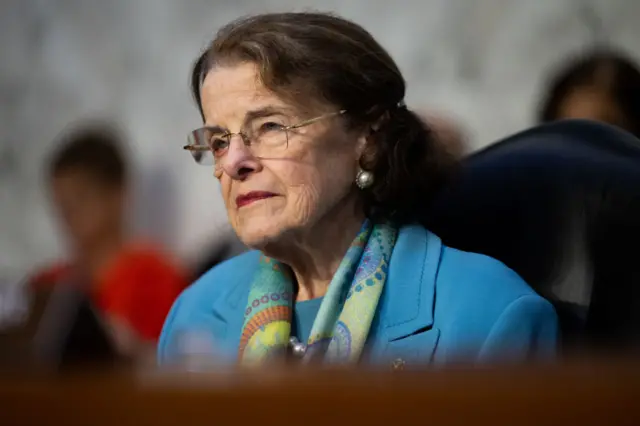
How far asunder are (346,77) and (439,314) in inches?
9.1

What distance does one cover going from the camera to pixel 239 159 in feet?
2.47

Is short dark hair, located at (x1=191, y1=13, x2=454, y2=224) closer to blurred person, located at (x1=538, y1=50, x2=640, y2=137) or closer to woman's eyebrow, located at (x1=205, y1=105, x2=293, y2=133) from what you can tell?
woman's eyebrow, located at (x1=205, y1=105, x2=293, y2=133)

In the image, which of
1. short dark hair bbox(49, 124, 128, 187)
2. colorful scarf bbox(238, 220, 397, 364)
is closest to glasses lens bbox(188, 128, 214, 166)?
colorful scarf bbox(238, 220, 397, 364)

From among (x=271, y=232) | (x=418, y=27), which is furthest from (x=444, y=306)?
(x=418, y=27)

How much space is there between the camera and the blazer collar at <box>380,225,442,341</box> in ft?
2.49

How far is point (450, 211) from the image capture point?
34.9 inches

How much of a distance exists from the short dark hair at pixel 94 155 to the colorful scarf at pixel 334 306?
0.43 m

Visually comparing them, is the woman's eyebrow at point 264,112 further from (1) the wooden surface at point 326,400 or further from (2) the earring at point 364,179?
(1) the wooden surface at point 326,400

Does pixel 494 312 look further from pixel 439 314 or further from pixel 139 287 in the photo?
pixel 139 287

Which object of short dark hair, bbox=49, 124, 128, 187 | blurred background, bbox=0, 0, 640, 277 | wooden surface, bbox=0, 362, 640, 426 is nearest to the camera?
wooden surface, bbox=0, 362, 640, 426

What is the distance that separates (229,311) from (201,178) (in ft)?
0.87

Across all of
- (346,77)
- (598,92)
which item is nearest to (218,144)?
(346,77)

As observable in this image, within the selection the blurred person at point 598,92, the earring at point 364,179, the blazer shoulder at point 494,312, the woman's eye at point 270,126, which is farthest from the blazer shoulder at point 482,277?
the blurred person at point 598,92

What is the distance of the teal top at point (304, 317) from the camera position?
80 cm
